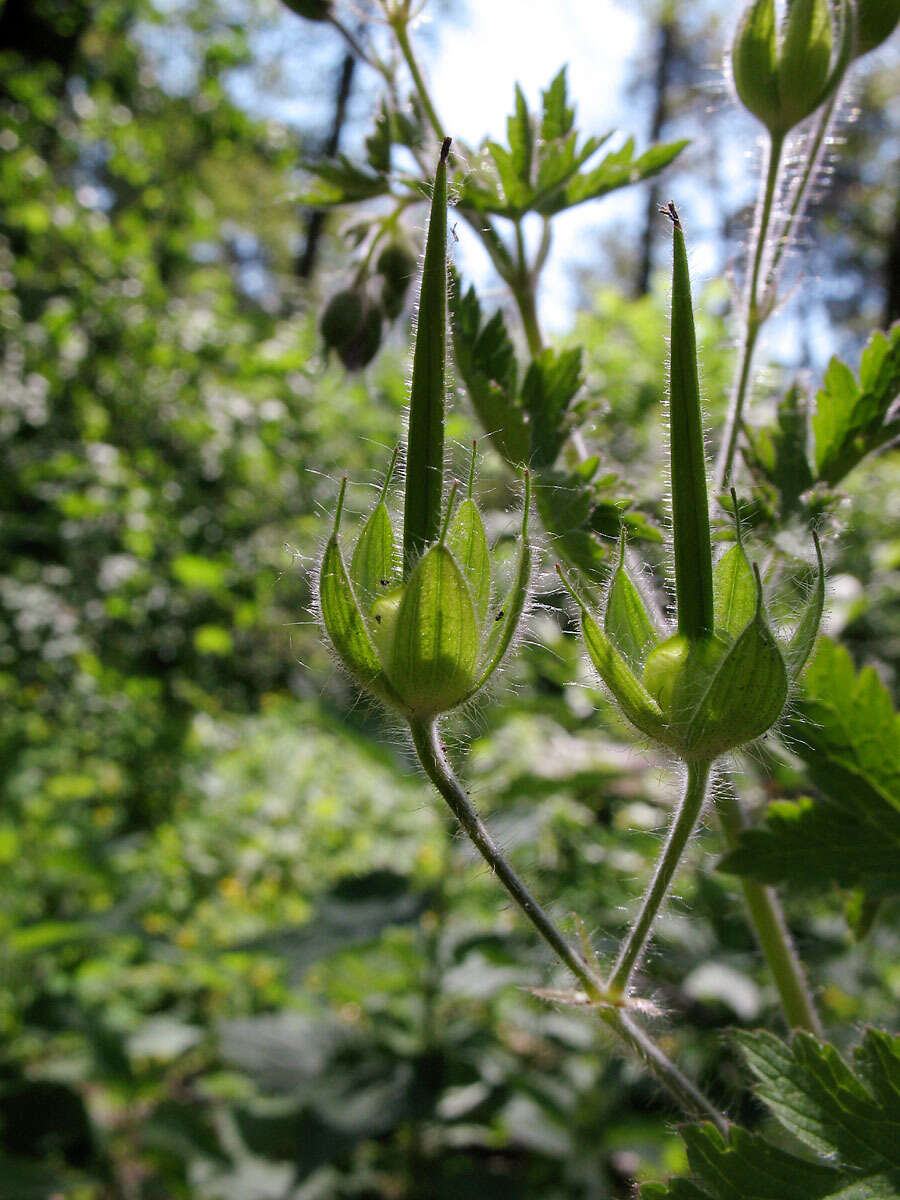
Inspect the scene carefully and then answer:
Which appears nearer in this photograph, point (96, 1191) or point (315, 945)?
point (315, 945)

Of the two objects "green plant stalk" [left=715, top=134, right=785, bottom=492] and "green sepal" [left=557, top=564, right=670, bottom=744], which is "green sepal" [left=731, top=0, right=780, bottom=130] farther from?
"green sepal" [left=557, top=564, right=670, bottom=744]

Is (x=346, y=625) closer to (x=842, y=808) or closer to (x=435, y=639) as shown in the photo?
(x=435, y=639)

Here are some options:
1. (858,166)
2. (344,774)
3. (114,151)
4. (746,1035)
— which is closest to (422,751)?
(746,1035)

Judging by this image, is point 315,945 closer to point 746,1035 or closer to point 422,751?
A: point 746,1035

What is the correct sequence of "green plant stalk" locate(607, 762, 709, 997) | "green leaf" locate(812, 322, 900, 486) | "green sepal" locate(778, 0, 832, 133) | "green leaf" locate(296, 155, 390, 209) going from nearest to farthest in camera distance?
"green plant stalk" locate(607, 762, 709, 997), "green sepal" locate(778, 0, 832, 133), "green leaf" locate(812, 322, 900, 486), "green leaf" locate(296, 155, 390, 209)

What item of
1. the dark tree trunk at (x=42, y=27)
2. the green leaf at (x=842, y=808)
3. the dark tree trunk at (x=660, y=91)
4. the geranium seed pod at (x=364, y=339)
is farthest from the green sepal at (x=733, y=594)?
the dark tree trunk at (x=660, y=91)

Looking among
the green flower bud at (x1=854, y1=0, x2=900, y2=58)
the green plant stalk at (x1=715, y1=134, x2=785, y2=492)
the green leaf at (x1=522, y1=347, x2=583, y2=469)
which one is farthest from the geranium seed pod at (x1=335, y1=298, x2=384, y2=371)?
the green flower bud at (x1=854, y1=0, x2=900, y2=58)
